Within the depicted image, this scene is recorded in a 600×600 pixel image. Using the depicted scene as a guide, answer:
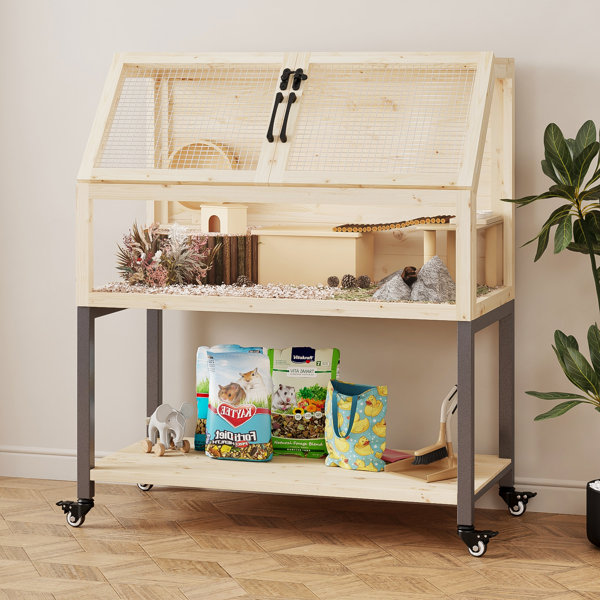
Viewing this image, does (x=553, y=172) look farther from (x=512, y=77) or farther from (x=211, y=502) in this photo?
(x=211, y=502)

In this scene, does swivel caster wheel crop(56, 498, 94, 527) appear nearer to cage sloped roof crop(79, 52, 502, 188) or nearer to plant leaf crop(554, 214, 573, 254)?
cage sloped roof crop(79, 52, 502, 188)

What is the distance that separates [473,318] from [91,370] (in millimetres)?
1238

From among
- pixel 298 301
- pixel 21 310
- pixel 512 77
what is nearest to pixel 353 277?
pixel 298 301

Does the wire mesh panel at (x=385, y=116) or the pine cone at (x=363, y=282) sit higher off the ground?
the wire mesh panel at (x=385, y=116)

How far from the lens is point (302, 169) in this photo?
3160 mm

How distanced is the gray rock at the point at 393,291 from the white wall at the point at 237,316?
0.59m

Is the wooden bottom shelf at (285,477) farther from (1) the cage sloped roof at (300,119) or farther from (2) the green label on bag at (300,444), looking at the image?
(1) the cage sloped roof at (300,119)

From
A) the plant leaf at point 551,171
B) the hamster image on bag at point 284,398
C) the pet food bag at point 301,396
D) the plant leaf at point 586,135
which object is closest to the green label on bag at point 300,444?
the pet food bag at point 301,396

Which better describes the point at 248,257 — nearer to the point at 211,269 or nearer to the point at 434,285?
the point at 211,269

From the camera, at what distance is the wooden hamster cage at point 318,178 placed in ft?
9.92

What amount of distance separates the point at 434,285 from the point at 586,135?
2.14ft

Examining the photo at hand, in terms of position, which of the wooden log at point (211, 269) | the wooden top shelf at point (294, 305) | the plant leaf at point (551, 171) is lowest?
the wooden top shelf at point (294, 305)

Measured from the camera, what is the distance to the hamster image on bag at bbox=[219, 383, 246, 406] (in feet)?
11.0

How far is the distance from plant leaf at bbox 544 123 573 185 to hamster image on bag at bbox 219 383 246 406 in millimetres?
1231
